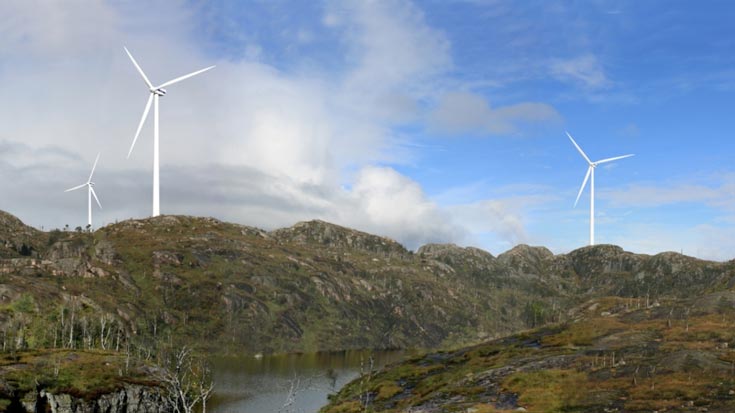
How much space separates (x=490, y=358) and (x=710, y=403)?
86.1m

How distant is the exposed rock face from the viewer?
140625 millimetres

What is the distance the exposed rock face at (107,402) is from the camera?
461ft

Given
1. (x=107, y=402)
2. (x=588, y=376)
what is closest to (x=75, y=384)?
(x=107, y=402)

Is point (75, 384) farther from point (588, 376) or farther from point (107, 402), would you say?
point (588, 376)

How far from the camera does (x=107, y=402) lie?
151m

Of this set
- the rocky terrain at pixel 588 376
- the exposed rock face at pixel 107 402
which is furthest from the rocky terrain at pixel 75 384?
the rocky terrain at pixel 588 376

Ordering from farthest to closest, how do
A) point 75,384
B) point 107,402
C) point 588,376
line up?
point 75,384
point 107,402
point 588,376

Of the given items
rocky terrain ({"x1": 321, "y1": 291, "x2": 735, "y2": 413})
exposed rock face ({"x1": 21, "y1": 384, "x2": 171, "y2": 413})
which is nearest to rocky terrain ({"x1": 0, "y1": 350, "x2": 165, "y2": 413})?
exposed rock face ({"x1": 21, "y1": 384, "x2": 171, "y2": 413})

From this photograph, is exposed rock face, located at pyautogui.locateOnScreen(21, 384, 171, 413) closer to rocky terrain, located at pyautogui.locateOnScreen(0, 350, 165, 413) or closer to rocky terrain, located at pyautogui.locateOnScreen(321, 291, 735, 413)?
rocky terrain, located at pyautogui.locateOnScreen(0, 350, 165, 413)

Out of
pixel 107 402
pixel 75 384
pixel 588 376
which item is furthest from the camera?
pixel 75 384

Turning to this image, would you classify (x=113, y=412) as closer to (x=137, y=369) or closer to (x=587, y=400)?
(x=137, y=369)

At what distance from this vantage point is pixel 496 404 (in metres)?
124

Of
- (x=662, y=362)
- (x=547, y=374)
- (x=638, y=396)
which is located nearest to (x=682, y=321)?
(x=662, y=362)

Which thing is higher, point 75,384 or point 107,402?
point 75,384
